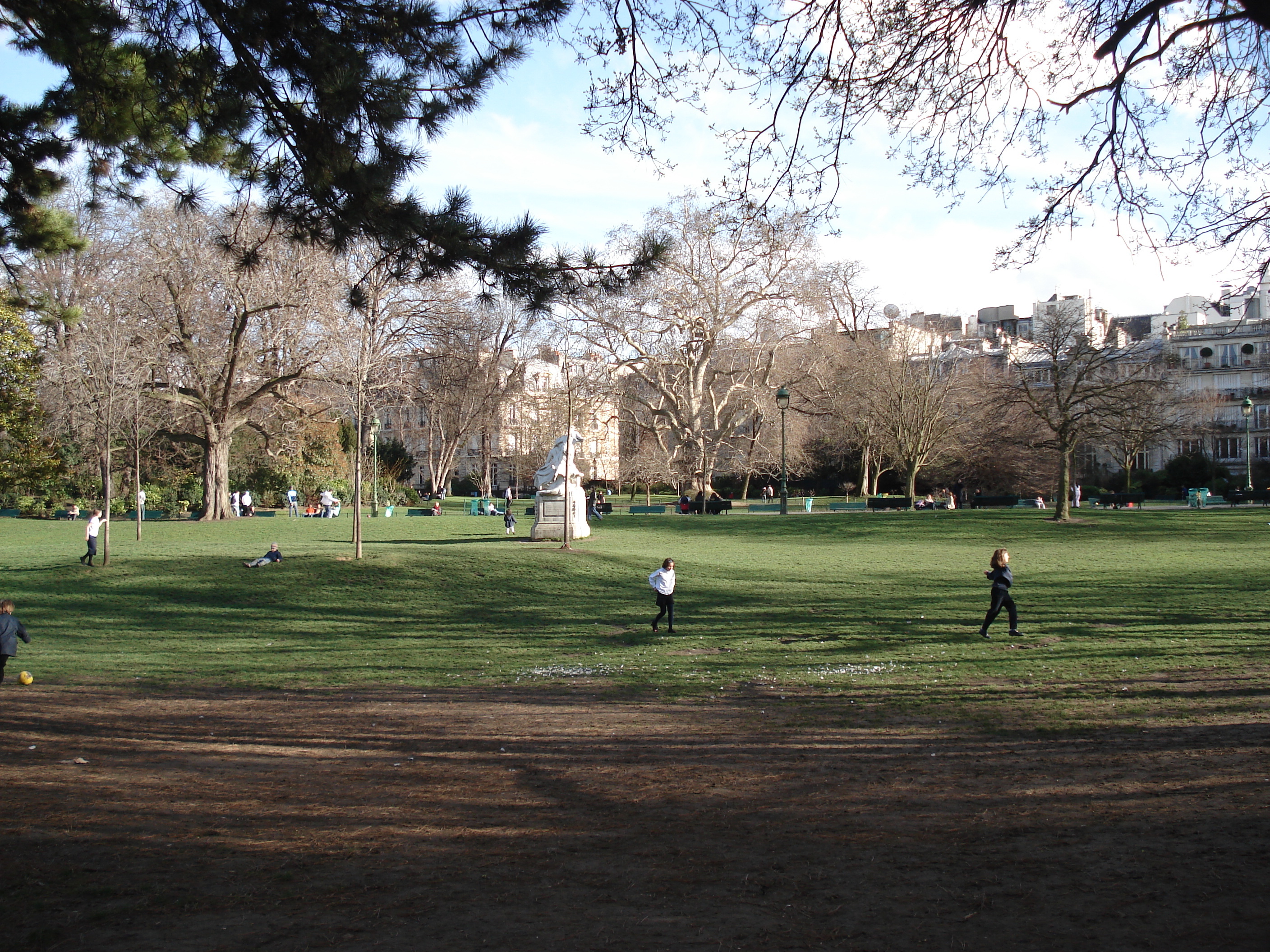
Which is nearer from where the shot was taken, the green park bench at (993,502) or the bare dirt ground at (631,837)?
Answer: the bare dirt ground at (631,837)

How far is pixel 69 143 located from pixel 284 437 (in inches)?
1342

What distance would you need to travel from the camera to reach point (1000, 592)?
13688mm

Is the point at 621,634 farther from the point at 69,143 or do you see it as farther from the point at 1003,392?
the point at 1003,392

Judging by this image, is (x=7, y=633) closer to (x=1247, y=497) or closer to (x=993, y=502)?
(x=993, y=502)

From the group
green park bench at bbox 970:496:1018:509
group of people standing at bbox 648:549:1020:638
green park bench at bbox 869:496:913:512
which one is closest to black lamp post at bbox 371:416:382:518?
green park bench at bbox 869:496:913:512

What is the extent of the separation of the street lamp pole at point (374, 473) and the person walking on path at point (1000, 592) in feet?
89.0

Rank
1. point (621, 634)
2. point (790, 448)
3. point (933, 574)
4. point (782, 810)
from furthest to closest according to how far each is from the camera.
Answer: point (790, 448), point (933, 574), point (621, 634), point (782, 810)

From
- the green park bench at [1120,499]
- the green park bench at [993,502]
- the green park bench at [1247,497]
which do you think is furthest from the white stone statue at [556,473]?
the green park bench at [1247,497]

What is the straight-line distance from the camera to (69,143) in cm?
927

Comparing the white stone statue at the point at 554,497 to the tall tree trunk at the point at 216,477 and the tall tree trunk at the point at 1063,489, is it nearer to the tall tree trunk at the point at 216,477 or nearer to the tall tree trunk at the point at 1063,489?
the tall tree trunk at the point at 216,477

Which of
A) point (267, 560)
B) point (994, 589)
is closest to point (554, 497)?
point (267, 560)

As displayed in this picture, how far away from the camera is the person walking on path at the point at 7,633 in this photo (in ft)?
37.3

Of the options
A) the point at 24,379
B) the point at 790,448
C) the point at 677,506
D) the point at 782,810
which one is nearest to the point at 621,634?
the point at 782,810

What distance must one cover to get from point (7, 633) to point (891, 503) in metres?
38.0
